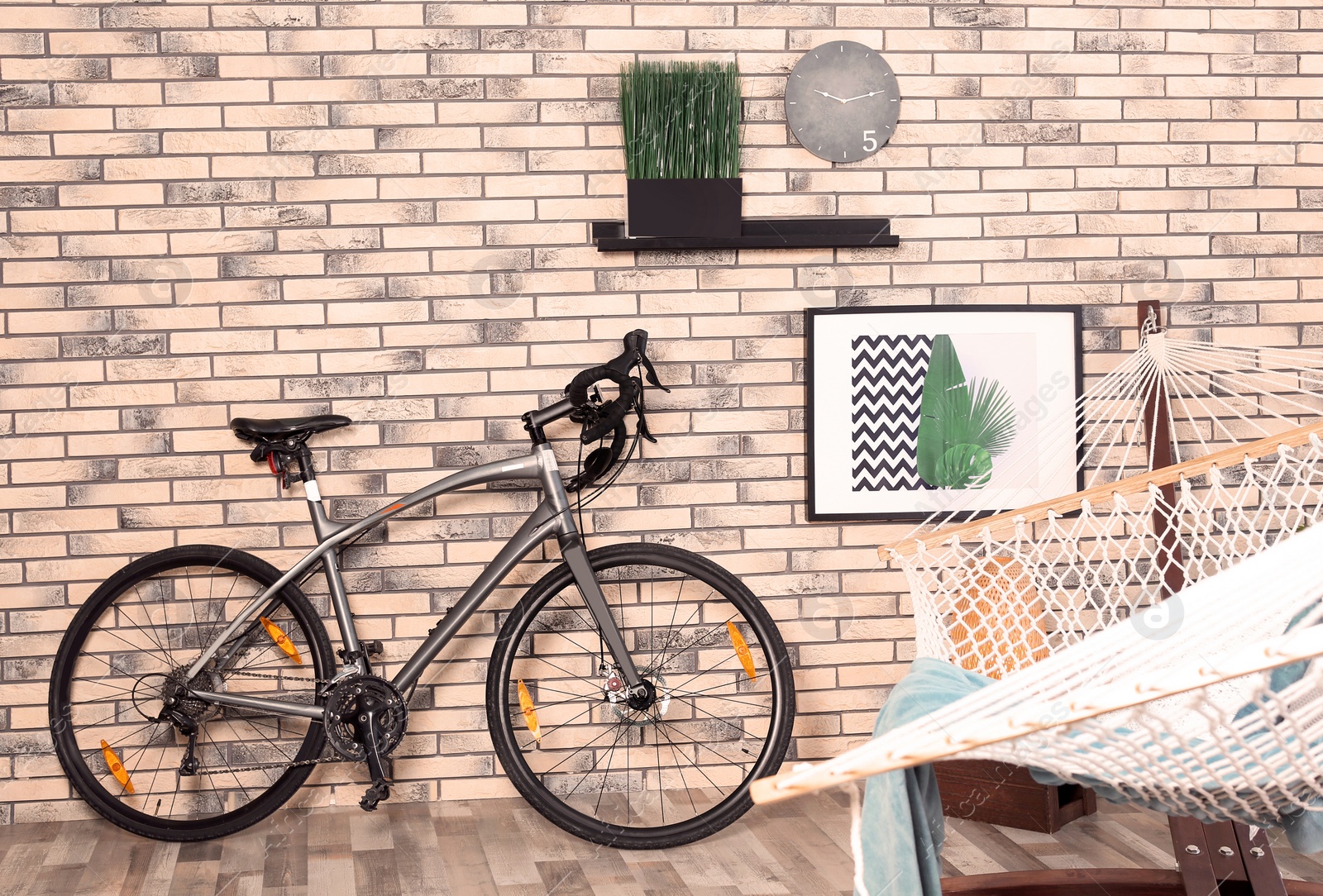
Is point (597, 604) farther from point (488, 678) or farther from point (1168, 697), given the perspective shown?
point (1168, 697)

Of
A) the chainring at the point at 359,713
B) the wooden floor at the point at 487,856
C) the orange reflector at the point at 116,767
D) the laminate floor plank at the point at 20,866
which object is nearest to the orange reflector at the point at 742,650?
the wooden floor at the point at 487,856

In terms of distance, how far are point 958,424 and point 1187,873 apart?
116 centimetres

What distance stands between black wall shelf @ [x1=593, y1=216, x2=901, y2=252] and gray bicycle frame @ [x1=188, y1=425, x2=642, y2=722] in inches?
22.0

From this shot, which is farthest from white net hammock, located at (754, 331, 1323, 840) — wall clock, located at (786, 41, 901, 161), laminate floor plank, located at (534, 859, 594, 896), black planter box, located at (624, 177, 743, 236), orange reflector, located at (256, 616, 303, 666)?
orange reflector, located at (256, 616, 303, 666)

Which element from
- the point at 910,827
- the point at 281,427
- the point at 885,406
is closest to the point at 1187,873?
the point at 910,827

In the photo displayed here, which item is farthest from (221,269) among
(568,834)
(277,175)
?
(568,834)

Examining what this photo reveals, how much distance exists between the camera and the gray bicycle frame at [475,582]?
2291 mm

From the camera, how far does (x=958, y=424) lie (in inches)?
102

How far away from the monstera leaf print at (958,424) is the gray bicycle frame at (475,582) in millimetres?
922

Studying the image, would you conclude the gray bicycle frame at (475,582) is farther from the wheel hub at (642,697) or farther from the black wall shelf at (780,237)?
the black wall shelf at (780,237)

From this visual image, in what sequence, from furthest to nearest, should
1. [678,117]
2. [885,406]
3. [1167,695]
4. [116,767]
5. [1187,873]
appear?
[885,406] → [678,117] → [116,767] → [1187,873] → [1167,695]

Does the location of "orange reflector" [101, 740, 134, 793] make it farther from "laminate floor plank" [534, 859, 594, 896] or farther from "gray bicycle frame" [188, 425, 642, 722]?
"laminate floor plank" [534, 859, 594, 896]

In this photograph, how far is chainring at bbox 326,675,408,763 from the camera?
224cm

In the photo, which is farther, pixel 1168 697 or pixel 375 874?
pixel 375 874
